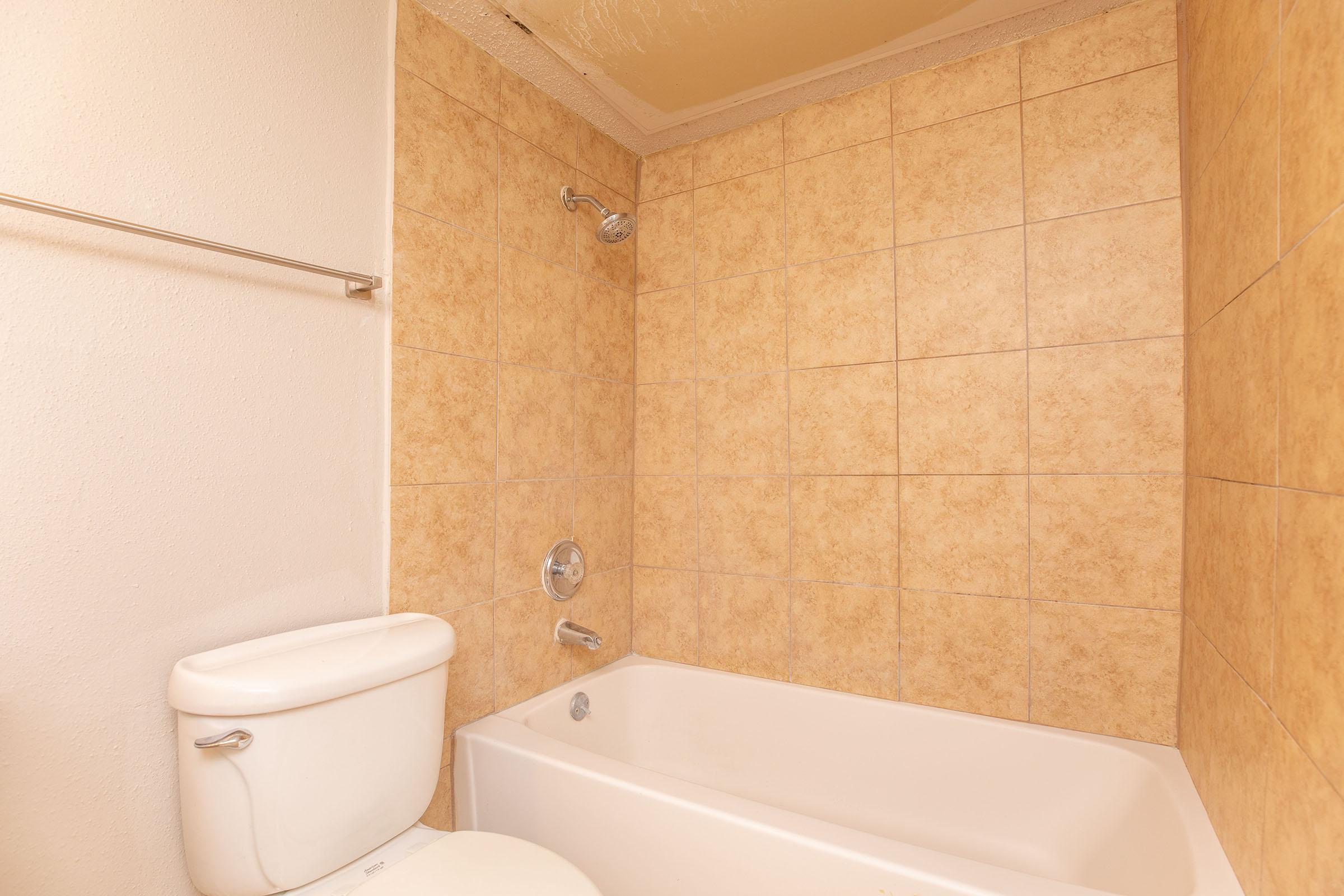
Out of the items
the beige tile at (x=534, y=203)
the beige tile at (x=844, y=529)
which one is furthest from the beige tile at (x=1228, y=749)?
the beige tile at (x=534, y=203)

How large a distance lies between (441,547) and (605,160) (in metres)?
1.36

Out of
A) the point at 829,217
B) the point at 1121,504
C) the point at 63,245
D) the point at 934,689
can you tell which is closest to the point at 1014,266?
the point at 829,217

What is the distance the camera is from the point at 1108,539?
1423 millimetres

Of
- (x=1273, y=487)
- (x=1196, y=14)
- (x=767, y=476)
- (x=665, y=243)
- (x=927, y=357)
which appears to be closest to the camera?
(x=1273, y=487)

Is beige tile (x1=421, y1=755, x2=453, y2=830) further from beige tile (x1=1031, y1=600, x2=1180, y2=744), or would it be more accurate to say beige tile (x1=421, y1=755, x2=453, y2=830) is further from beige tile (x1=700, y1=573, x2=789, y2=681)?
beige tile (x1=1031, y1=600, x2=1180, y2=744)

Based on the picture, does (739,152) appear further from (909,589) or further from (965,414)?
(909,589)

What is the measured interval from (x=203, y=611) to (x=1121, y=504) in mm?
1903

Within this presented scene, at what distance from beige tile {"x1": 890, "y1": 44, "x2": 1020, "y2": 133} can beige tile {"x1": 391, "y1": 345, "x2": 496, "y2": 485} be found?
4.41ft

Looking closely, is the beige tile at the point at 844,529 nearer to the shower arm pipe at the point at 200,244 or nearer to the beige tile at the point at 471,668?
the beige tile at the point at 471,668

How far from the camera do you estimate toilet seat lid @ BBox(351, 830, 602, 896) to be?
94 cm

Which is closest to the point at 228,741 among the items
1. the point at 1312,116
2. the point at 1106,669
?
the point at 1312,116

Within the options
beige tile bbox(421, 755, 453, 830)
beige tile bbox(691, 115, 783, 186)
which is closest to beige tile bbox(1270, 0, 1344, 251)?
beige tile bbox(691, 115, 783, 186)

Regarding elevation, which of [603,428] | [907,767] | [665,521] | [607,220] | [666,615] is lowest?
[907,767]

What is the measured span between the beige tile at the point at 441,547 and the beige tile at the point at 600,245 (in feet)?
2.69
